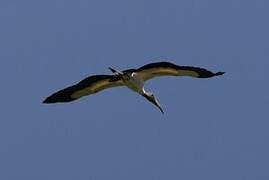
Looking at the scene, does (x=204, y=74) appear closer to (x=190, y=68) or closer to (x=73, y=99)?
(x=190, y=68)

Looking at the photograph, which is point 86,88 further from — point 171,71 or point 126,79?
point 171,71

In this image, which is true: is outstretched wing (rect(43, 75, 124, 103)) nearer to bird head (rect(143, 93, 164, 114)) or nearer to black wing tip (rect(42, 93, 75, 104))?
black wing tip (rect(42, 93, 75, 104))

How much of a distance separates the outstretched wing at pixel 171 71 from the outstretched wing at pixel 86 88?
1534mm

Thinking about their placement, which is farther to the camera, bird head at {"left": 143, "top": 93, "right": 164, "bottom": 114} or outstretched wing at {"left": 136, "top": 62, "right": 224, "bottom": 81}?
bird head at {"left": 143, "top": 93, "right": 164, "bottom": 114}

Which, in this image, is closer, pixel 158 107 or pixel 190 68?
pixel 190 68

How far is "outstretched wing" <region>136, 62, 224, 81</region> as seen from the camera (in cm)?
6253

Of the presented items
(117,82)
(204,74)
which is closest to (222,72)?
(204,74)

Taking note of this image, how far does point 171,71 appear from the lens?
63.2 m

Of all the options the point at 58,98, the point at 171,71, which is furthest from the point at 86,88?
the point at 171,71

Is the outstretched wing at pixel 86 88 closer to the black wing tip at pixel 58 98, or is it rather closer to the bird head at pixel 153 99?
the black wing tip at pixel 58 98

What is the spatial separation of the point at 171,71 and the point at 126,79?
2.22 m

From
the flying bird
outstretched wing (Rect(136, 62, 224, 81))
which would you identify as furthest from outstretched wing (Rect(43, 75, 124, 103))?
outstretched wing (Rect(136, 62, 224, 81))

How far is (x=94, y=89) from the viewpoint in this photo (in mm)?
64375

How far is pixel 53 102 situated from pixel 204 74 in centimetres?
746
